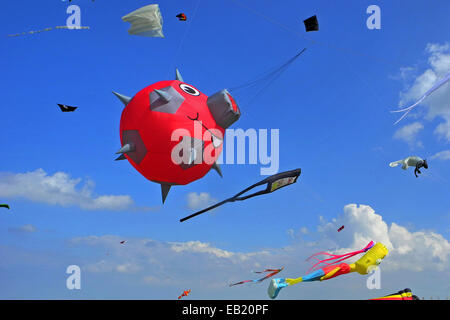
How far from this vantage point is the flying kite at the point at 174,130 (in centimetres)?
845

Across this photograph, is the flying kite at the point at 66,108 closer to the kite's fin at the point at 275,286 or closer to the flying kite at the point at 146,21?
the flying kite at the point at 146,21

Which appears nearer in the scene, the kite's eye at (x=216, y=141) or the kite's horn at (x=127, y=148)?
the kite's horn at (x=127, y=148)

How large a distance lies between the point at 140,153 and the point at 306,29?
17.2 ft

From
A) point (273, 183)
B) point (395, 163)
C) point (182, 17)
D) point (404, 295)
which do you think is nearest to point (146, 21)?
point (182, 17)

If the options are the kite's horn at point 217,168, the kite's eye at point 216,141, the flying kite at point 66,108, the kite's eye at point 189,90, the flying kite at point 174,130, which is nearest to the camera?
the flying kite at point 174,130

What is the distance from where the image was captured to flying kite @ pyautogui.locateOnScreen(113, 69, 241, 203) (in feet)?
27.7

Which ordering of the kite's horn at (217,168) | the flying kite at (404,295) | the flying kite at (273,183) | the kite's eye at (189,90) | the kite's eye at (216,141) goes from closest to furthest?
the flying kite at (273,183) → the flying kite at (404,295) → the kite's eye at (216,141) → the kite's eye at (189,90) → the kite's horn at (217,168)

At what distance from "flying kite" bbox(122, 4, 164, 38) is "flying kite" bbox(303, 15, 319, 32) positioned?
3.75 metres

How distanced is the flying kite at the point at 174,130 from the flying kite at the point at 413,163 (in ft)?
16.0

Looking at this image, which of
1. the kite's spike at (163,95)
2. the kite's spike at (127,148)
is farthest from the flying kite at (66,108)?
A: the kite's spike at (163,95)

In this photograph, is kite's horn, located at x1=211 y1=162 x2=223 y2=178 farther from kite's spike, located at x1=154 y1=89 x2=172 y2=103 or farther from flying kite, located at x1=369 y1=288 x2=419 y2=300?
flying kite, located at x1=369 y1=288 x2=419 y2=300

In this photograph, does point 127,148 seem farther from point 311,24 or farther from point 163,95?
point 311,24

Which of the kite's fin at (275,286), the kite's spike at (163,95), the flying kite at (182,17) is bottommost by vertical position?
the kite's fin at (275,286)
